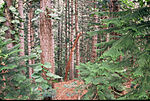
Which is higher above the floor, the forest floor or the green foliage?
the green foliage

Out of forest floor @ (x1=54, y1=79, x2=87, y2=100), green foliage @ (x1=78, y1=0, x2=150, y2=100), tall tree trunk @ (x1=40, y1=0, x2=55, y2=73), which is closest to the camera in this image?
green foliage @ (x1=78, y1=0, x2=150, y2=100)

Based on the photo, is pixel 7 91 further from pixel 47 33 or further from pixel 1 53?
pixel 47 33

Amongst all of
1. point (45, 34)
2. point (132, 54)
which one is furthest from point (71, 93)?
point (132, 54)

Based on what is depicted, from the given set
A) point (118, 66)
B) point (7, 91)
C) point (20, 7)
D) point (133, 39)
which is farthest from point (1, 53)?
point (20, 7)

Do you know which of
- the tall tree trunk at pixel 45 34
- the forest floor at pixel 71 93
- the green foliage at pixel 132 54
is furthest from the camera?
the tall tree trunk at pixel 45 34

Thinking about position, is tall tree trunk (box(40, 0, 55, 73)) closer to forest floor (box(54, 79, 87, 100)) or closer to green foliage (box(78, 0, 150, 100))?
forest floor (box(54, 79, 87, 100))

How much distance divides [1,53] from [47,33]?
1.96 m

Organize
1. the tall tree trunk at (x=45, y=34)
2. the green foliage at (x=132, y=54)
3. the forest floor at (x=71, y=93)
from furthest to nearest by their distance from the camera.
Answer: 1. the tall tree trunk at (x=45, y=34)
2. the forest floor at (x=71, y=93)
3. the green foliage at (x=132, y=54)

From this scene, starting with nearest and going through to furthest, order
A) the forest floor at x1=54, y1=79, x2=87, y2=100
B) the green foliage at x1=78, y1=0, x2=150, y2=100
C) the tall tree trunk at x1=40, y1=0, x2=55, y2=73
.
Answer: the green foliage at x1=78, y1=0, x2=150, y2=100 < the forest floor at x1=54, y1=79, x2=87, y2=100 < the tall tree trunk at x1=40, y1=0, x2=55, y2=73

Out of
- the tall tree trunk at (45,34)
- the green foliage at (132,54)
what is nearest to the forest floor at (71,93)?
the green foliage at (132,54)

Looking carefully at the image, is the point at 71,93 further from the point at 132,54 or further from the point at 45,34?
the point at 132,54

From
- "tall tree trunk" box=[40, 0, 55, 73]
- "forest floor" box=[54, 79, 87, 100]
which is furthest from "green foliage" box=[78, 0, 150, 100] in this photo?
"tall tree trunk" box=[40, 0, 55, 73]

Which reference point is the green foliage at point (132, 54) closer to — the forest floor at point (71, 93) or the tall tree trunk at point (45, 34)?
the forest floor at point (71, 93)

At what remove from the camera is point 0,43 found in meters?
2.80
